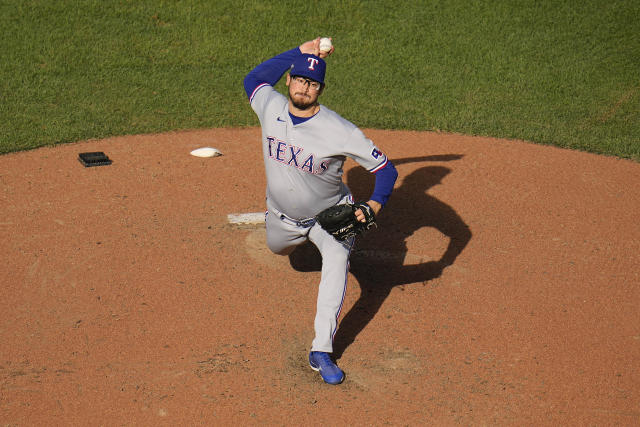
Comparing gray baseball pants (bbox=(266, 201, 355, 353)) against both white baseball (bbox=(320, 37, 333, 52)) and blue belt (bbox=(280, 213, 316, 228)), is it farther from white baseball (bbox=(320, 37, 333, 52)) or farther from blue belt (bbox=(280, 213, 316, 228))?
white baseball (bbox=(320, 37, 333, 52))

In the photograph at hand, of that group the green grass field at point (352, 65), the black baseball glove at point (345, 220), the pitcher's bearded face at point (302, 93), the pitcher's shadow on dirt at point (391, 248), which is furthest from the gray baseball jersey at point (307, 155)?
the green grass field at point (352, 65)

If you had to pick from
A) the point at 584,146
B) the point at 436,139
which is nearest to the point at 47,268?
the point at 436,139

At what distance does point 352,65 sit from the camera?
1159 cm

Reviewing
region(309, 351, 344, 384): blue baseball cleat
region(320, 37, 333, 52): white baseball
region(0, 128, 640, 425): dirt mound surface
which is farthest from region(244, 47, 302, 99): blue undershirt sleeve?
region(309, 351, 344, 384): blue baseball cleat

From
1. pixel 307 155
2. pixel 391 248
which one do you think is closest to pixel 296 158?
pixel 307 155

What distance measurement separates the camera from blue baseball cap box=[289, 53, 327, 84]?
4.60 metres

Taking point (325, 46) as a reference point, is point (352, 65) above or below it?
below

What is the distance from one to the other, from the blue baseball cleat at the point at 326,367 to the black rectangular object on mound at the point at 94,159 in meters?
4.25

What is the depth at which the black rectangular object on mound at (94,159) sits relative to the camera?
25.8 ft

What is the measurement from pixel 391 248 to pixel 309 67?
7.52 feet

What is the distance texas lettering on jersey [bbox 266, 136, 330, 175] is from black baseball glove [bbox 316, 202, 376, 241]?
0.29 metres

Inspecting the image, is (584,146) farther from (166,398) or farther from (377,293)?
(166,398)

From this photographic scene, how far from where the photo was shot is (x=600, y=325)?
529 cm

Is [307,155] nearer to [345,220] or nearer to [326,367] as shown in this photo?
[345,220]
